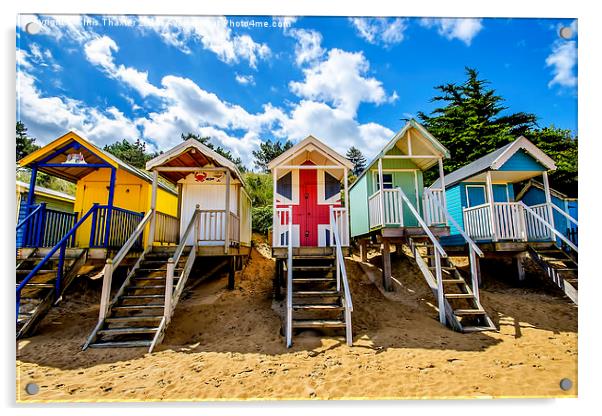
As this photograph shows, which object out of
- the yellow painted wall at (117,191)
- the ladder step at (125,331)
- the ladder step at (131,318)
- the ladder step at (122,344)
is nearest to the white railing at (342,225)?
the ladder step at (131,318)

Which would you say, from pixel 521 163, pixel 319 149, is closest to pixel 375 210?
pixel 319 149

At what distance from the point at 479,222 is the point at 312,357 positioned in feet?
23.5

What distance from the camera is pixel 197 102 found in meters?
4.69

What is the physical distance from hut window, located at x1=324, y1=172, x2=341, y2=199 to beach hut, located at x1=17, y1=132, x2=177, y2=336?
537 cm

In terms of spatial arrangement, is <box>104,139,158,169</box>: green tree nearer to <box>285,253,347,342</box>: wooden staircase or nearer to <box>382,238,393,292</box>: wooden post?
<box>285,253,347,342</box>: wooden staircase

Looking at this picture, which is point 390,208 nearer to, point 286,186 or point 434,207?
point 434,207

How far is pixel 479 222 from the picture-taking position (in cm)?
888

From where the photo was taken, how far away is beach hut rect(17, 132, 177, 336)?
597cm

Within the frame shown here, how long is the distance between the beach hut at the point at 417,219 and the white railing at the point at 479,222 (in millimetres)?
863

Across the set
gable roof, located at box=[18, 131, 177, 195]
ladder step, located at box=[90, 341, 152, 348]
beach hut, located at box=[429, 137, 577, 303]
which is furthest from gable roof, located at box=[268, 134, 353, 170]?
ladder step, located at box=[90, 341, 152, 348]

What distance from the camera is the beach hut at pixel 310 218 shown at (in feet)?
22.5

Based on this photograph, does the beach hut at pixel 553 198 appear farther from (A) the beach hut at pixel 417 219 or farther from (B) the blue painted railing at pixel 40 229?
(B) the blue painted railing at pixel 40 229

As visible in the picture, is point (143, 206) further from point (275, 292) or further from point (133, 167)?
point (275, 292)
